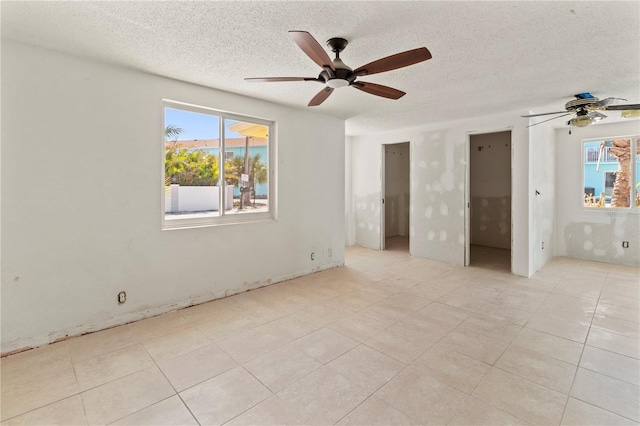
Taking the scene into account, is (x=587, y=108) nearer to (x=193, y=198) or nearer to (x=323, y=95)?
(x=323, y=95)

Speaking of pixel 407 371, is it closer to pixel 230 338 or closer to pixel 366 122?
pixel 230 338

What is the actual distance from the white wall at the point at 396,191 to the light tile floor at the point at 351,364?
4139 mm

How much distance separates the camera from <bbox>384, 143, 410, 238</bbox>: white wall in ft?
24.7

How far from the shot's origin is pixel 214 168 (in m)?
3.62

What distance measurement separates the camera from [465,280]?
4227 mm

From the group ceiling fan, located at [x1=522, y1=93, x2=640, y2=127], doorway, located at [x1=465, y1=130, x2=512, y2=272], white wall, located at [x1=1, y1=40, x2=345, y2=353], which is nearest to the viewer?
white wall, located at [x1=1, y1=40, x2=345, y2=353]

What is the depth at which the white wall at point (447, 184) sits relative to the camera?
14.4 ft

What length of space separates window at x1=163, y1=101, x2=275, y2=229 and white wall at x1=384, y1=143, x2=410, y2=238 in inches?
163

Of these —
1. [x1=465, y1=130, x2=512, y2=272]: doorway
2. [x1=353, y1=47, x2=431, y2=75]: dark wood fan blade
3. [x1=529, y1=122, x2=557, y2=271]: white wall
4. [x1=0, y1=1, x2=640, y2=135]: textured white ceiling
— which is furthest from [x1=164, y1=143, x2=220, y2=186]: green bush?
[x1=465, y1=130, x2=512, y2=272]: doorway

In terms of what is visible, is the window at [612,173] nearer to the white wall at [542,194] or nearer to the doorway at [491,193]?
the white wall at [542,194]

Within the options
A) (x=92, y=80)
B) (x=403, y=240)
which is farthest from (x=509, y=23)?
(x=403, y=240)

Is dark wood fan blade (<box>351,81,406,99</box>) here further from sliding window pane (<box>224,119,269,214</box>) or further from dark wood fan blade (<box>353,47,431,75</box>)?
sliding window pane (<box>224,119,269,214</box>)

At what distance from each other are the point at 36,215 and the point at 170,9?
77.7 inches

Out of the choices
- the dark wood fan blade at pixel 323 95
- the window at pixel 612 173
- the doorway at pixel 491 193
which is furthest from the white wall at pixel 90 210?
the window at pixel 612 173
